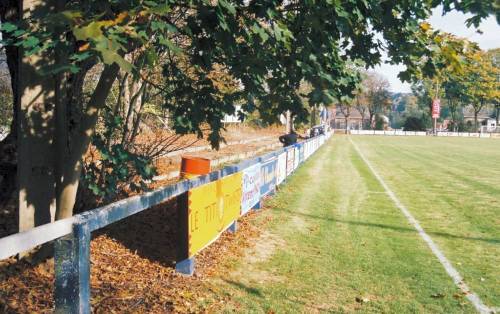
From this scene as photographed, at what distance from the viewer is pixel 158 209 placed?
9.55m

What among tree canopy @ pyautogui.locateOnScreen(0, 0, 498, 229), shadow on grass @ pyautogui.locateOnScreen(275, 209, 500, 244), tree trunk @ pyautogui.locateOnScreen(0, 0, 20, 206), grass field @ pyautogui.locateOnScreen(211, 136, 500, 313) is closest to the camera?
tree canopy @ pyautogui.locateOnScreen(0, 0, 498, 229)

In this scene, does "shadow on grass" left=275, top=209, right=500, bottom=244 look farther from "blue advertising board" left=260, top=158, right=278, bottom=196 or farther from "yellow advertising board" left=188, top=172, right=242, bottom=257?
→ "yellow advertising board" left=188, top=172, right=242, bottom=257

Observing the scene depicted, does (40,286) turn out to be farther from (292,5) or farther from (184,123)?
(292,5)

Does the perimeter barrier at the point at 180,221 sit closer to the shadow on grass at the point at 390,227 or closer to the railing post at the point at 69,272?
the railing post at the point at 69,272

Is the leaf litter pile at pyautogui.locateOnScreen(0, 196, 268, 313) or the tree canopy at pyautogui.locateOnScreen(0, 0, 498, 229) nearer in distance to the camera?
the tree canopy at pyautogui.locateOnScreen(0, 0, 498, 229)

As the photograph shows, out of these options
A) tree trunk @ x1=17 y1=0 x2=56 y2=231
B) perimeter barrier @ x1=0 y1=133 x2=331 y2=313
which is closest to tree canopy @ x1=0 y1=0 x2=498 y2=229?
tree trunk @ x1=17 y1=0 x2=56 y2=231

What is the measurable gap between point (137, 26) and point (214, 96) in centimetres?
472

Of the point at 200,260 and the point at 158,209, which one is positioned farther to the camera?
the point at 158,209

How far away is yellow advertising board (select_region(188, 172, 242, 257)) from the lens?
19.9 feet

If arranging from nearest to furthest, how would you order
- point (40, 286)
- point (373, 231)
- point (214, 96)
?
point (40, 286)
point (214, 96)
point (373, 231)

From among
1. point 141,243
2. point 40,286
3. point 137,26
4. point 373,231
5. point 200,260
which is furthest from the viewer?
point 373,231

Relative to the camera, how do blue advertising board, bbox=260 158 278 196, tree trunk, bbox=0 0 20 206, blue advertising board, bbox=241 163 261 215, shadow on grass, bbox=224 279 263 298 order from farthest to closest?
blue advertising board, bbox=260 158 278 196
blue advertising board, bbox=241 163 261 215
tree trunk, bbox=0 0 20 206
shadow on grass, bbox=224 279 263 298

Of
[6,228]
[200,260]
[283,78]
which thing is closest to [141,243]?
[200,260]

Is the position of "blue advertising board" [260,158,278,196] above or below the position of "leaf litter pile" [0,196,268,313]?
above
